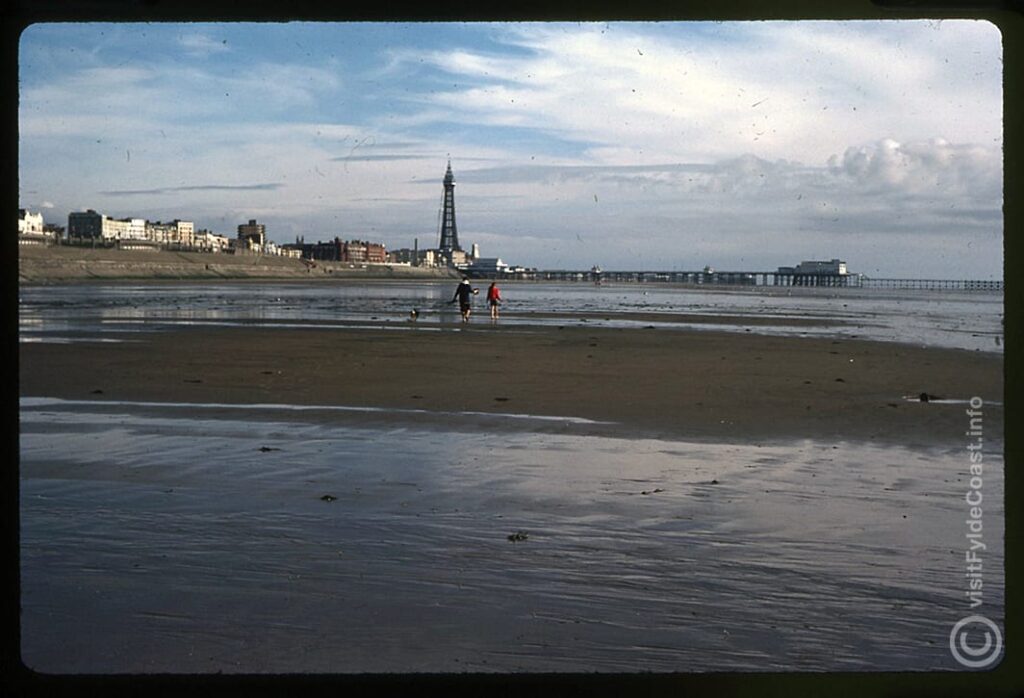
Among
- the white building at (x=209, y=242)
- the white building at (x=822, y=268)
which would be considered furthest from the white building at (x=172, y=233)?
the white building at (x=822, y=268)

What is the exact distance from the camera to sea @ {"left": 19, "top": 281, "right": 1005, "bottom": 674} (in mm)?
2826

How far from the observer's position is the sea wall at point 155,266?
213 ft

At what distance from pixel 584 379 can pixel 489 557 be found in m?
7.06

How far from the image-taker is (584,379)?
10859mm

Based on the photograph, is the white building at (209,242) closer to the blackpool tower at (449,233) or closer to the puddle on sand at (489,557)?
the blackpool tower at (449,233)

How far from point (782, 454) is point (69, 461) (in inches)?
166

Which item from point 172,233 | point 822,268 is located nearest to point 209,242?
point 172,233

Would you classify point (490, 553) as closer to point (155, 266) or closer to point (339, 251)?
point (155, 266)

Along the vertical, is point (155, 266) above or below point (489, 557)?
above

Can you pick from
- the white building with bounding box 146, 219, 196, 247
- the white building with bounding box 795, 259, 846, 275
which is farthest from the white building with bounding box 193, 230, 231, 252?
the white building with bounding box 795, 259, 846, 275

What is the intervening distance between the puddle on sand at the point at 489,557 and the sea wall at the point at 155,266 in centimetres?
4823

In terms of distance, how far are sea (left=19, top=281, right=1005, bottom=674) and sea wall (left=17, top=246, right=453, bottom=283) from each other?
1885 inches

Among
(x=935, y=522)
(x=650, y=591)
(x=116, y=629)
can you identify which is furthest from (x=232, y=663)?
(x=935, y=522)

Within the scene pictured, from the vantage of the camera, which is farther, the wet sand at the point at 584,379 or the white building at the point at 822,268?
the white building at the point at 822,268
